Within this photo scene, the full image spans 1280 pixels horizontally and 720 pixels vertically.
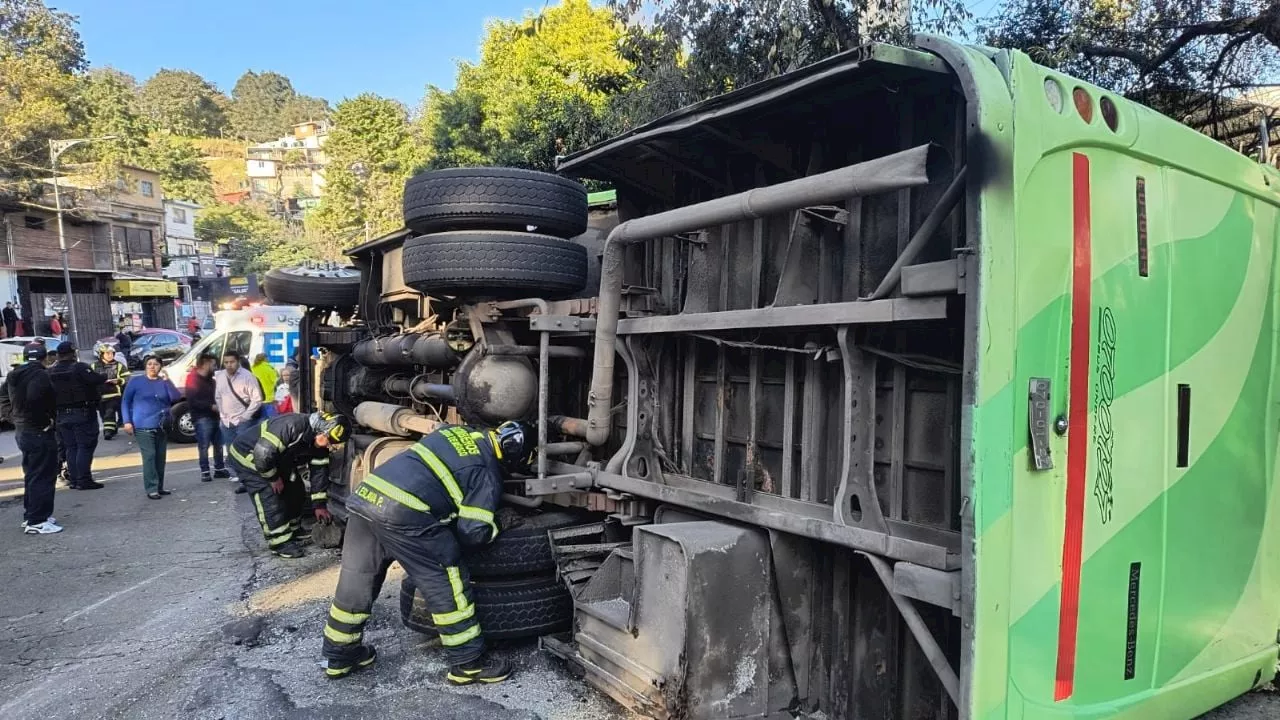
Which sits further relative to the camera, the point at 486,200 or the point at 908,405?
the point at 486,200

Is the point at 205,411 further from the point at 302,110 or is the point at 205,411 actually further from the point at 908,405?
the point at 302,110

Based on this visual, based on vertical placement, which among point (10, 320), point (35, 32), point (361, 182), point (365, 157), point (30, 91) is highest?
point (35, 32)

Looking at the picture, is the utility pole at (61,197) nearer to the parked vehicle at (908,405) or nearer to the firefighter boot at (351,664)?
the firefighter boot at (351,664)

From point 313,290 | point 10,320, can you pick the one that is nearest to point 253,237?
point 10,320

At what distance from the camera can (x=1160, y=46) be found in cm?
801

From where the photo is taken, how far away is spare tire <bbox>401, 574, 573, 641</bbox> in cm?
388

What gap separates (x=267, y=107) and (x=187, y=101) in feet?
48.9

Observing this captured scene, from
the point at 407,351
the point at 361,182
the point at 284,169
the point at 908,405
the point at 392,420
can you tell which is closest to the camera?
the point at 908,405

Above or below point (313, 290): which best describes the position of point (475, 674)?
below

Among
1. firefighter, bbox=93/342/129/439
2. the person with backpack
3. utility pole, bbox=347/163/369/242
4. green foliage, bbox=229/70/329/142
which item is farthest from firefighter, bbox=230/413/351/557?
green foliage, bbox=229/70/329/142

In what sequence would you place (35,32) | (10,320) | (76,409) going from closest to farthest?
1. (76,409)
2. (10,320)
3. (35,32)

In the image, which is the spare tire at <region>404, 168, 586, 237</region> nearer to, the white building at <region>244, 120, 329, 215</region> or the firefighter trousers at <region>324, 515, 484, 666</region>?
the firefighter trousers at <region>324, 515, 484, 666</region>

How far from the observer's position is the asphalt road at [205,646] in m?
3.49

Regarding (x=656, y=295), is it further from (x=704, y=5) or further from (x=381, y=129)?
(x=381, y=129)
